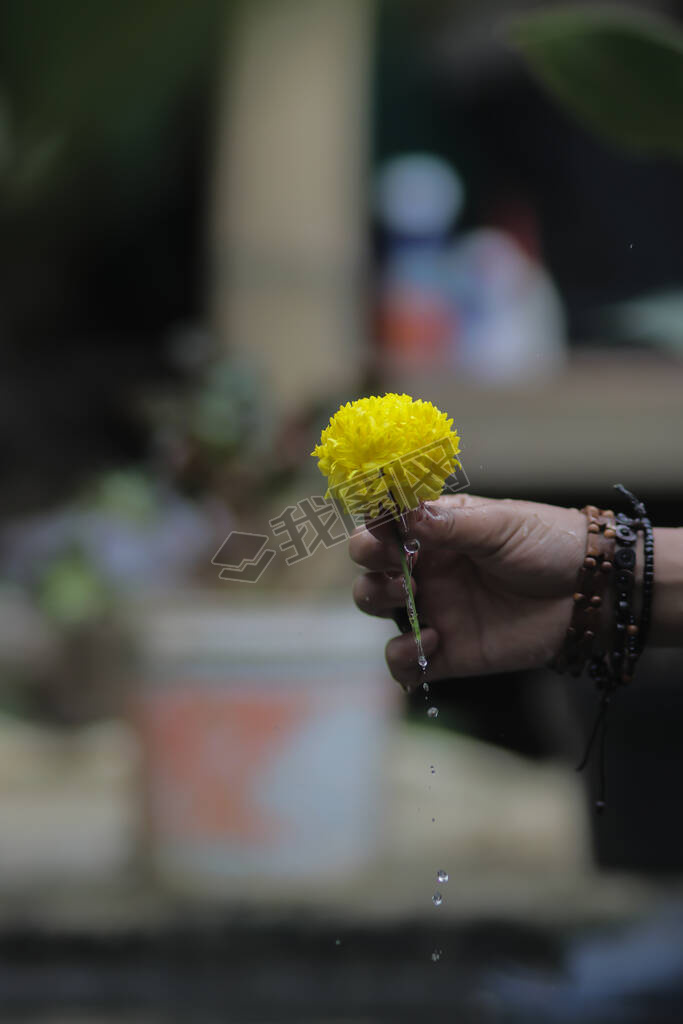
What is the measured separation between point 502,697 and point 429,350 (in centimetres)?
68

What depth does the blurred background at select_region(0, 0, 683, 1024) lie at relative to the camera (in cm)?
90

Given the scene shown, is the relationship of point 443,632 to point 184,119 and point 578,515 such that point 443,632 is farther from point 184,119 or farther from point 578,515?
point 184,119

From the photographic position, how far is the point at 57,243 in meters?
1.77

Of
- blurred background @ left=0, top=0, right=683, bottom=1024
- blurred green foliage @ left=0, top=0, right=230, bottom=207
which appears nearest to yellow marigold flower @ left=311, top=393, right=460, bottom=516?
blurred background @ left=0, top=0, right=683, bottom=1024

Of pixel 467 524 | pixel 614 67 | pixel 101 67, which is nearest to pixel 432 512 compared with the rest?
pixel 467 524

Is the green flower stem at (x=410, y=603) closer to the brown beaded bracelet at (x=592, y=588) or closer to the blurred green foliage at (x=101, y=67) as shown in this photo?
the brown beaded bracelet at (x=592, y=588)

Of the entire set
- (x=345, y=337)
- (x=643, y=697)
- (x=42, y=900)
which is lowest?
(x=42, y=900)

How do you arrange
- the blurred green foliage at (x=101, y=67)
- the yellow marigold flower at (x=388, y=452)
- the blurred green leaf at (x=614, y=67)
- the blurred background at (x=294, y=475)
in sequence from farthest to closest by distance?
1. the blurred green foliage at (x=101, y=67)
2. the blurred background at (x=294, y=475)
3. the blurred green leaf at (x=614, y=67)
4. the yellow marigold flower at (x=388, y=452)

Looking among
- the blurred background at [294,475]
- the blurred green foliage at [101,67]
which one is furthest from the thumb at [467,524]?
the blurred green foliage at [101,67]

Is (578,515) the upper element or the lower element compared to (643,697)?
upper

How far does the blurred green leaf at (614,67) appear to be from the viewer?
0.57 m

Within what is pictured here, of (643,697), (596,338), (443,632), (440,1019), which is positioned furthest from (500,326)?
(443,632)

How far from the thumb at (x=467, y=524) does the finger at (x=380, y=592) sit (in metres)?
0.02

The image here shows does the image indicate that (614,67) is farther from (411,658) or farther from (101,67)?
(101,67)
